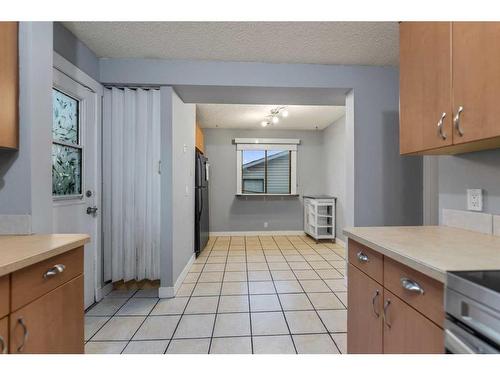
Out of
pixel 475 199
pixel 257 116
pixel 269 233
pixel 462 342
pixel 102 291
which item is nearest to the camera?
pixel 462 342

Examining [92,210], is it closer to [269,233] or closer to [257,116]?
[257,116]

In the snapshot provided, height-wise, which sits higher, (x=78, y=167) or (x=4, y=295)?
(x=78, y=167)

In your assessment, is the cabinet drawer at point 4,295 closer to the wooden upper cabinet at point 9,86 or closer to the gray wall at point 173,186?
the wooden upper cabinet at point 9,86

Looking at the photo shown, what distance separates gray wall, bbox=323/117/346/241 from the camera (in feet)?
15.2

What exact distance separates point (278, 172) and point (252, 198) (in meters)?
0.87

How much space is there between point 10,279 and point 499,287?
4.88ft

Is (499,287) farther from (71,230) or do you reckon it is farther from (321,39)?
(71,230)

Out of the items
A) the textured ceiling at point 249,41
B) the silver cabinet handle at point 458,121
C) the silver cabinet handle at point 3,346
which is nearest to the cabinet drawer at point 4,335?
the silver cabinet handle at point 3,346

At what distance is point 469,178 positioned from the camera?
1.43 m

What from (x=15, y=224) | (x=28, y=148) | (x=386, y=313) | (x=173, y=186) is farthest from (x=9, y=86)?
(x=386, y=313)

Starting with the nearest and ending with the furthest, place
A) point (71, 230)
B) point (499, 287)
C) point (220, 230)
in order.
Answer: point (499, 287), point (71, 230), point (220, 230)

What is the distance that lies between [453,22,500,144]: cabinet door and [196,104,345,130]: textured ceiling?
3.04 meters

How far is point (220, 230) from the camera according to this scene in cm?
560
